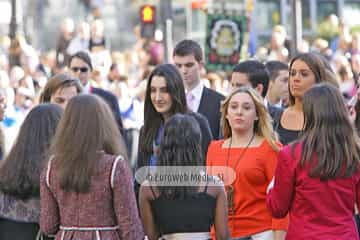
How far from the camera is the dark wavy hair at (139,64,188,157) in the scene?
32.8 feet

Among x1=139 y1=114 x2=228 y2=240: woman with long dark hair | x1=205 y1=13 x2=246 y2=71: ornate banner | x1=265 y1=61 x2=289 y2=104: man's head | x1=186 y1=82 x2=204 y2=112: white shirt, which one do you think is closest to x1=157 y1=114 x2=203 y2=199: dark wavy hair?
x1=139 y1=114 x2=228 y2=240: woman with long dark hair

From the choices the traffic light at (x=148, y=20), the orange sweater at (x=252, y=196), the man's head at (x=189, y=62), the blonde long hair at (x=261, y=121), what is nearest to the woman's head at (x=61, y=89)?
the man's head at (x=189, y=62)

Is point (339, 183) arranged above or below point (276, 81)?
below

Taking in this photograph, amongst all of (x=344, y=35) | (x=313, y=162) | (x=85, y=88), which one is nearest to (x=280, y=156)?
(x=313, y=162)

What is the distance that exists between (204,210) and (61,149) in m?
1.04

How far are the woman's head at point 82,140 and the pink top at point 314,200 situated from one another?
3.68ft

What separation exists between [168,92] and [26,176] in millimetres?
1728

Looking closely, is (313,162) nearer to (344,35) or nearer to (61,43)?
(344,35)

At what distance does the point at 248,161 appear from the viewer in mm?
9094

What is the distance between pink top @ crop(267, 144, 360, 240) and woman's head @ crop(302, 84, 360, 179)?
80 mm

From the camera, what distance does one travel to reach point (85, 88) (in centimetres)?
1319

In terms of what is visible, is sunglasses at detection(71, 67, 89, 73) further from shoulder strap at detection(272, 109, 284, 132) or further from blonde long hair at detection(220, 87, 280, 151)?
blonde long hair at detection(220, 87, 280, 151)

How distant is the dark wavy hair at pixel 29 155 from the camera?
876 centimetres

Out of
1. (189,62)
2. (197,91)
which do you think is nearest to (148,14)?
(189,62)
